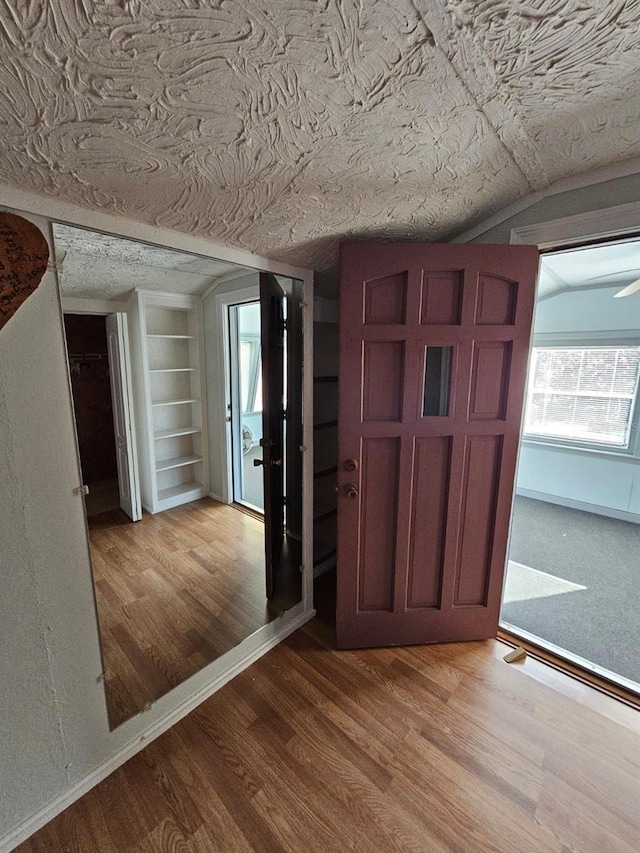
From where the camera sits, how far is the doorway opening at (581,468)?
7.09 ft

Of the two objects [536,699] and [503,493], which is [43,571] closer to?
[503,493]

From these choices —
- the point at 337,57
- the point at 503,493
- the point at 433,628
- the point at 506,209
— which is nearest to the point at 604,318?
the point at 506,209

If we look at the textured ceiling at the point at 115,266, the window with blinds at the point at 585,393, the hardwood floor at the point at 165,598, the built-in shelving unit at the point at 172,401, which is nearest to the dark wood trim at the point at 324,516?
the hardwood floor at the point at 165,598

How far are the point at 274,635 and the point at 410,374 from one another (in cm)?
158

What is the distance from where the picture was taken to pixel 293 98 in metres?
0.86

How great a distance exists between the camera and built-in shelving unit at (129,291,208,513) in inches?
93.5

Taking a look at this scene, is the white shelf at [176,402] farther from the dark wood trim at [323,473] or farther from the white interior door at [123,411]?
the dark wood trim at [323,473]

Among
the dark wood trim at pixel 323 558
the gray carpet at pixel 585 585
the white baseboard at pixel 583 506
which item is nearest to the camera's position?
the gray carpet at pixel 585 585

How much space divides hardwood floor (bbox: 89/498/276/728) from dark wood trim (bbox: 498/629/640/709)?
1379 millimetres

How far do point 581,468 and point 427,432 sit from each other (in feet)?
11.1

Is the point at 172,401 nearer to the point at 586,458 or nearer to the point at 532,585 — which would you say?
the point at 532,585

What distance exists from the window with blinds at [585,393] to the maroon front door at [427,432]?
2470mm

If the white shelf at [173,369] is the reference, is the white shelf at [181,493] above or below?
below

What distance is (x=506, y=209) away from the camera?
1.67m
